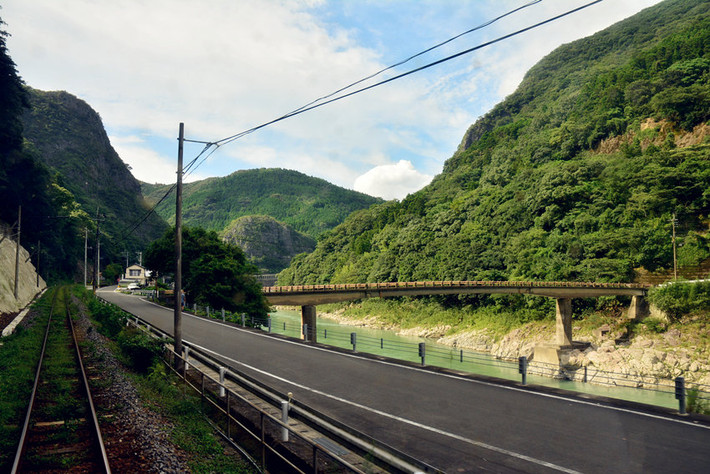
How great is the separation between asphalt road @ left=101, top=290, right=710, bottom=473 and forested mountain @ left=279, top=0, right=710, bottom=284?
60669 millimetres

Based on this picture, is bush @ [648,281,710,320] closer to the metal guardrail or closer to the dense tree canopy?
the dense tree canopy

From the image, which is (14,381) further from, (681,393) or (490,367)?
(490,367)

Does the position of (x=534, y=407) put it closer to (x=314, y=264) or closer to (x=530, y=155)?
(x=530, y=155)

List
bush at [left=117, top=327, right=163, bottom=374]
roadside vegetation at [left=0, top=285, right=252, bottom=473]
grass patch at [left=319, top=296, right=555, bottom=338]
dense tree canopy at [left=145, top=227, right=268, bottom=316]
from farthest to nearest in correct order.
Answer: grass patch at [left=319, top=296, right=555, bottom=338]
dense tree canopy at [left=145, top=227, right=268, bottom=316]
bush at [left=117, top=327, right=163, bottom=374]
roadside vegetation at [left=0, top=285, right=252, bottom=473]

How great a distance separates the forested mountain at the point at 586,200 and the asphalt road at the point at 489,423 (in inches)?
2389

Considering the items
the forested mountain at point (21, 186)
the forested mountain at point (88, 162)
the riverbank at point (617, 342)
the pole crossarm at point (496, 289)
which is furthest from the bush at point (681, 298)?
the forested mountain at point (88, 162)

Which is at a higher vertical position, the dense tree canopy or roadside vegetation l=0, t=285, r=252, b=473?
the dense tree canopy

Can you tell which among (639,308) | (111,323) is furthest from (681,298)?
(111,323)

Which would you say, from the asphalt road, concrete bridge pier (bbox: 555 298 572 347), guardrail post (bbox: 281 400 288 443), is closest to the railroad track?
guardrail post (bbox: 281 400 288 443)

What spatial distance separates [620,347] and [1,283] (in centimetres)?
6183

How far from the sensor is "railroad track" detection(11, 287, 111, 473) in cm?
814

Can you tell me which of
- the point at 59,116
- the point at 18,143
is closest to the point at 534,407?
the point at 18,143

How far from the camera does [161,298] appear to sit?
50812 mm

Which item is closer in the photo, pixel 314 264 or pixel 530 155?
pixel 530 155
